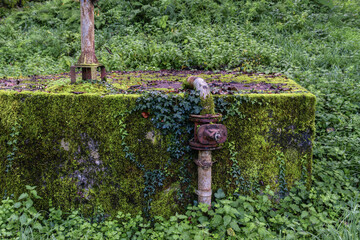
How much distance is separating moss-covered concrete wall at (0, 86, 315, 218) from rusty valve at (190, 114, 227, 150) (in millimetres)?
262

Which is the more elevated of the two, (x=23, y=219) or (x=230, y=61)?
(x=230, y=61)

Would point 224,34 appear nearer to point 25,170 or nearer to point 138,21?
point 138,21

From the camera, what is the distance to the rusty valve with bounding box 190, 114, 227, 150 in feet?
8.98

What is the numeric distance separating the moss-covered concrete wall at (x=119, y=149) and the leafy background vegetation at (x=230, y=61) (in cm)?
21

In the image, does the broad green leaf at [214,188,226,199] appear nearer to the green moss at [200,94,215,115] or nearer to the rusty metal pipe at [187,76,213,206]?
the rusty metal pipe at [187,76,213,206]

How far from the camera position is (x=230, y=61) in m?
6.40

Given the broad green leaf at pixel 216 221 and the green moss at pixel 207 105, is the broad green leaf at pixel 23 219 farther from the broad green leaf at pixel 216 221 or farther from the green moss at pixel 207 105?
the green moss at pixel 207 105

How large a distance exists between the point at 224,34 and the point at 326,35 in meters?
3.19

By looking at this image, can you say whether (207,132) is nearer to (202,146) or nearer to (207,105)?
(202,146)

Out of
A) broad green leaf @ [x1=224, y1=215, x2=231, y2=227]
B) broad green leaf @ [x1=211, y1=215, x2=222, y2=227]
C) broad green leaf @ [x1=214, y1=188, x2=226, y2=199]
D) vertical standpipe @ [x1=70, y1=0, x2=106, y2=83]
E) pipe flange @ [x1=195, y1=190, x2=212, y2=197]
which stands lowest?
broad green leaf @ [x1=211, y1=215, x2=222, y2=227]

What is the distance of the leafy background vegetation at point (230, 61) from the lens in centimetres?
286

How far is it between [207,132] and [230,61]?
409cm

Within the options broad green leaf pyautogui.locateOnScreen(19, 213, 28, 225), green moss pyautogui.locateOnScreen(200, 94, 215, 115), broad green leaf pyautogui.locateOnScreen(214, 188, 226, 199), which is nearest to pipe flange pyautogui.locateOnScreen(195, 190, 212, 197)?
broad green leaf pyautogui.locateOnScreen(214, 188, 226, 199)

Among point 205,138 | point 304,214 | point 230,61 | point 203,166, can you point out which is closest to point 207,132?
point 205,138
